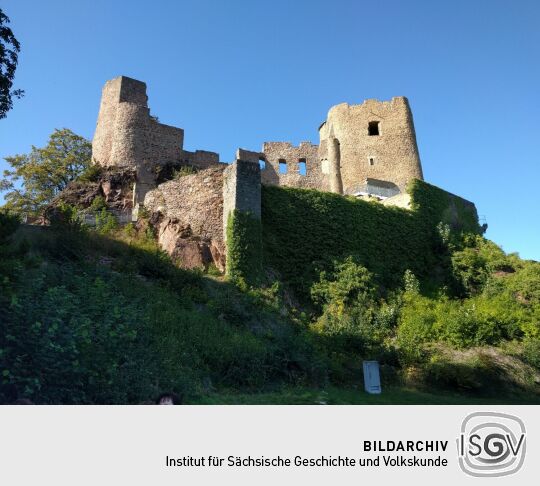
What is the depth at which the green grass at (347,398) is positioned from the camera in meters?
8.06

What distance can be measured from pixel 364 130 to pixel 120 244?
20.2 meters

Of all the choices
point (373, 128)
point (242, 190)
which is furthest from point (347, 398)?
point (373, 128)

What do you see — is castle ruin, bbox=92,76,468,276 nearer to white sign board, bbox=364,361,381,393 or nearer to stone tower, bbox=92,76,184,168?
stone tower, bbox=92,76,184,168

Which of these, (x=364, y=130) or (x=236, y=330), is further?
(x=364, y=130)

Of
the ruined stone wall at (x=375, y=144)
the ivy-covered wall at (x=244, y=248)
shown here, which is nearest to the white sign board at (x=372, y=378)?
the ivy-covered wall at (x=244, y=248)

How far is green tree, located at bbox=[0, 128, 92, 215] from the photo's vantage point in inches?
1056

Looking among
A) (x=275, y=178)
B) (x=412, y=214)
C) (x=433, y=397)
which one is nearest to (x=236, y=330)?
(x=433, y=397)

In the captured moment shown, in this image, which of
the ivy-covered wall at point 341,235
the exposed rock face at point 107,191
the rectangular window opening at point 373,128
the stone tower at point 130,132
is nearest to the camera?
the ivy-covered wall at point 341,235

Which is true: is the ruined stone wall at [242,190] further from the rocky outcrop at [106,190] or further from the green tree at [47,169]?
the green tree at [47,169]

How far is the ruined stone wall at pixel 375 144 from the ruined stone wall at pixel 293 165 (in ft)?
2.42

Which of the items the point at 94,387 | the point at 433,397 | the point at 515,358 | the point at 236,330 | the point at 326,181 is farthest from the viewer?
the point at 326,181

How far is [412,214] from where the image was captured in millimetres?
19703
